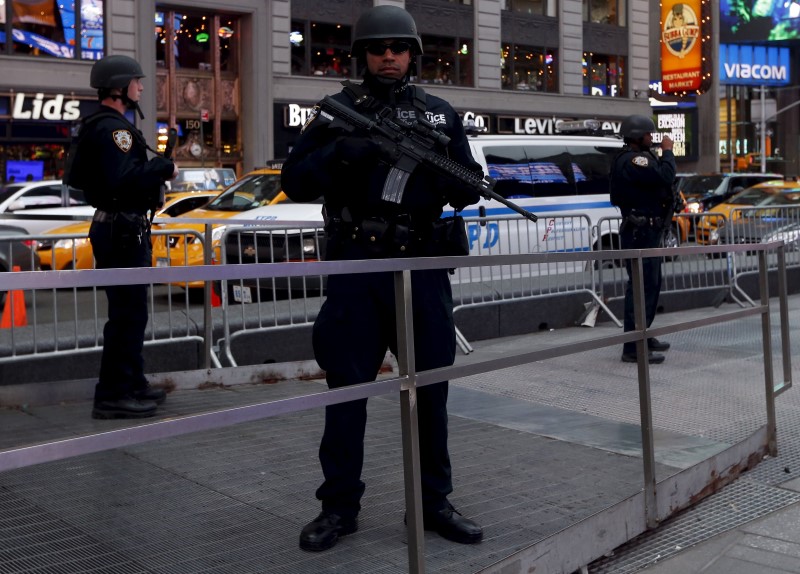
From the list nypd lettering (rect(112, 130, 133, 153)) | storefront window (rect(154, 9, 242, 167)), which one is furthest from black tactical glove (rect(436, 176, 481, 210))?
storefront window (rect(154, 9, 242, 167))

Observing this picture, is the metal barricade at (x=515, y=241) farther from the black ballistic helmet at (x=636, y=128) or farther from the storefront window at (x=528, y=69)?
the storefront window at (x=528, y=69)

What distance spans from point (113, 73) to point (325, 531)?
312 centimetres

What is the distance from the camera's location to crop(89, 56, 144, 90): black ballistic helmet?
18.4ft

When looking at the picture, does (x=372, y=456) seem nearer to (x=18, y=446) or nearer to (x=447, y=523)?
(x=447, y=523)

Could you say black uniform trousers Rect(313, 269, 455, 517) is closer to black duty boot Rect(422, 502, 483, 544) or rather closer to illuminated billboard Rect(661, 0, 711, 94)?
black duty boot Rect(422, 502, 483, 544)

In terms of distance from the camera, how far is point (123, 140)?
548cm

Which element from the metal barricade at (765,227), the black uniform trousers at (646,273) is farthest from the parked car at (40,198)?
the black uniform trousers at (646,273)

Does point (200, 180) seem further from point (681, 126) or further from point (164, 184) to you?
point (681, 126)

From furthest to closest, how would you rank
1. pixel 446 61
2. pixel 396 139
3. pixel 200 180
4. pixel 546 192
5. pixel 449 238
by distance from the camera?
1. pixel 446 61
2. pixel 200 180
3. pixel 546 192
4. pixel 449 238
5. pixel 396 139

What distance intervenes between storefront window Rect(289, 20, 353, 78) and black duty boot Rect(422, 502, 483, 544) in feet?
97.2

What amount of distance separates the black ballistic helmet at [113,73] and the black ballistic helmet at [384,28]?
2.13 meters

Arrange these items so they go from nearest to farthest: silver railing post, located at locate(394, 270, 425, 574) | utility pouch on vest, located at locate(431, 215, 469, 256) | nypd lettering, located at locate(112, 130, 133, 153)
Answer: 1. silver railing post, located at locate(394, 270, 425, 574)
2. utility pouch on vest, located at locate(431, 215, 469, 256)
3. nypd lettering, located at locate(112, 130, 133, 153)

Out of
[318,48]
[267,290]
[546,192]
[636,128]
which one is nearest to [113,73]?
[267,290]

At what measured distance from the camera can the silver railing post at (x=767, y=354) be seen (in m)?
5.84
